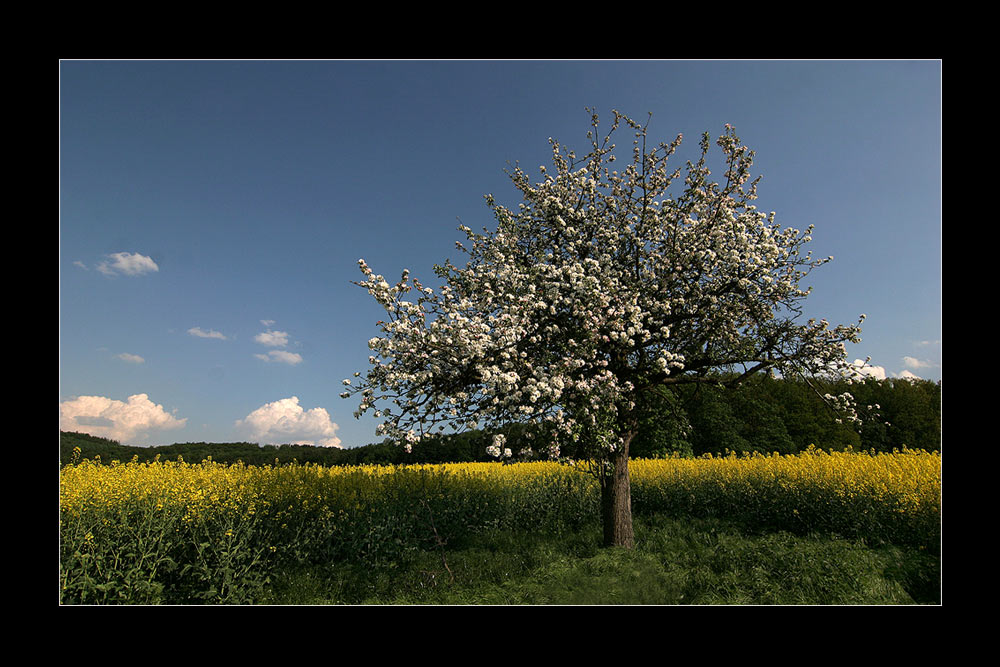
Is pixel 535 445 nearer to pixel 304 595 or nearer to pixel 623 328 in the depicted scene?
pixel 623 328

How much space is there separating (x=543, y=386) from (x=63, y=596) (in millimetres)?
7630

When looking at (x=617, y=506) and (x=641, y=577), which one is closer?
(x=641, y=577)

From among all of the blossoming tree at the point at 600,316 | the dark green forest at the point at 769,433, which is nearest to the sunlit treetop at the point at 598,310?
the blossoming tree at the point at 600,316

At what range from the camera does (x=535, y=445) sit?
9.48m

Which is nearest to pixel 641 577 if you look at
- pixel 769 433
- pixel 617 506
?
pixel 617 506

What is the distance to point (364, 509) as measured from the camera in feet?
36.8

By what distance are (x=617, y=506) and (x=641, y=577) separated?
229 centimetres

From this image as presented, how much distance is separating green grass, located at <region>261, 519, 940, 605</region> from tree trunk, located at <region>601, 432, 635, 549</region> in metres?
0.43

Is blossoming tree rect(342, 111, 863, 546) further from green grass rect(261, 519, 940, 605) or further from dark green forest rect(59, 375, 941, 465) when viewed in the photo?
dark green forest rect(59, 375, 941, 465)

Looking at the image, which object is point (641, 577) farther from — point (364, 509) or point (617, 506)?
point (364, 509)

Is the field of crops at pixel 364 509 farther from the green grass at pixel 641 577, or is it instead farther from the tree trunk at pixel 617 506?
the tree trunk at pixel 617 506
